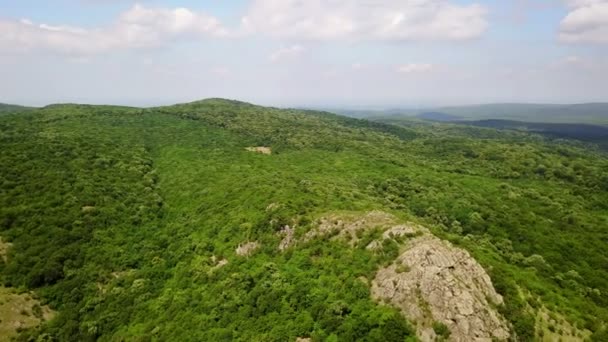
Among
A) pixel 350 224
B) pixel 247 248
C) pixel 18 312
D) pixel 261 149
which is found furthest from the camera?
pixel 261 149

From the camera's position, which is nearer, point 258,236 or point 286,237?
point 286,237

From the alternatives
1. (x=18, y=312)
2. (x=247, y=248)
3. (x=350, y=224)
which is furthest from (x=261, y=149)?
(x=18, y=312)

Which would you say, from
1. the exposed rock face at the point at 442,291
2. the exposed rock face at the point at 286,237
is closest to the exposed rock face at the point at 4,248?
the exposed rock face at the point at 286,237

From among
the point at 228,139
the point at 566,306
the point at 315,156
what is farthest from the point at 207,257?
the point at 228,139

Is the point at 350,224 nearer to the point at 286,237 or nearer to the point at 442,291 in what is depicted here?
the point at 286,237

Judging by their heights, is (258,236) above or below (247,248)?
above

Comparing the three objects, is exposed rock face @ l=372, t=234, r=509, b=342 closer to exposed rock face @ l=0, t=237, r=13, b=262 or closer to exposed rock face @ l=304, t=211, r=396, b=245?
exposed rock face @ l=304, t=211, r=396, b=245

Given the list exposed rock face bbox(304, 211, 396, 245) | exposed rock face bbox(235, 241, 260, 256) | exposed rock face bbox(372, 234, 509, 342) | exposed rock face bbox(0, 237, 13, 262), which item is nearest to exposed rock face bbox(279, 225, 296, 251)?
exposed rock face bbox(304, 211, 396, 245)

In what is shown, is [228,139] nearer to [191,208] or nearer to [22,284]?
[191,208]
